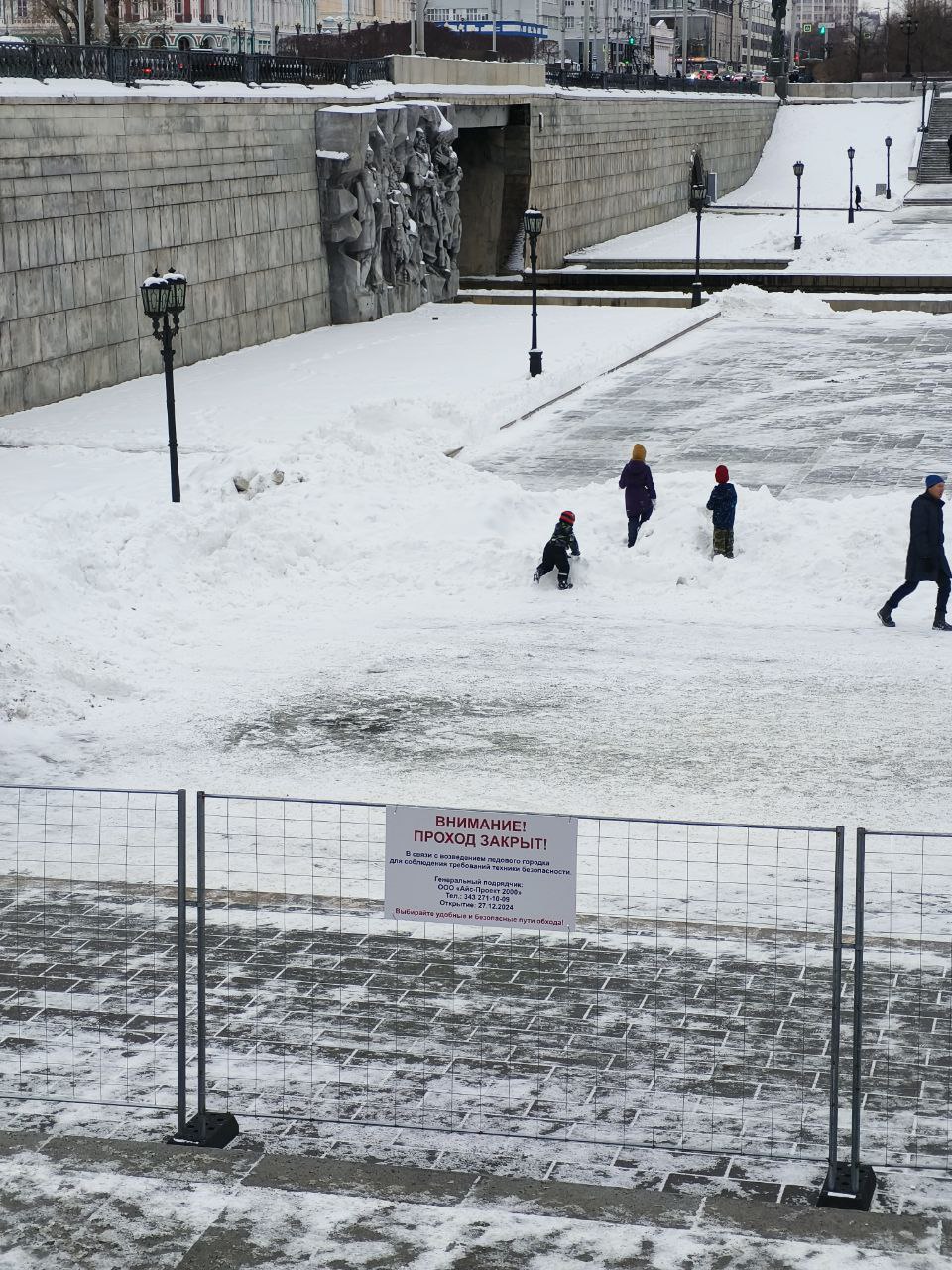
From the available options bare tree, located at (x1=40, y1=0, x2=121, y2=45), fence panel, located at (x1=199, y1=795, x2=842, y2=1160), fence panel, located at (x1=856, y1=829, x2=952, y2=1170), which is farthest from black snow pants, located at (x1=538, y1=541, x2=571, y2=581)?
bare tree, located at (x1=40, y1=0, x2=121, y2=45)

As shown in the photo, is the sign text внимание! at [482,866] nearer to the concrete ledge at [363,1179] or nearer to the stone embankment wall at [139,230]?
the concrete ledge at [363,1179]

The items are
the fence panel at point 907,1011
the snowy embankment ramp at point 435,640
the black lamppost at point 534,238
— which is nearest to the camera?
the fence panel at point 907,1011

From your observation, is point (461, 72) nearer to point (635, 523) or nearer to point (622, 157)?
point (622, 157)

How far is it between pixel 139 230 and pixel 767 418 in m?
10.9

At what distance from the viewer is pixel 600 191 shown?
5775 cm

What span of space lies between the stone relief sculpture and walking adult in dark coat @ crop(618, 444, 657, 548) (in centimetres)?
2056

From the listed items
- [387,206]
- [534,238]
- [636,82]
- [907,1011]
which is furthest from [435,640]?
[636,82]

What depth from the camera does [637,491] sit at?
1827 centimetres

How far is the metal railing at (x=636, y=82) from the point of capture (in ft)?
198

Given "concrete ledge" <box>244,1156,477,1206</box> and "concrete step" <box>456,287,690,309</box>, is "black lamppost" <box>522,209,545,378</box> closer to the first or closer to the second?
"concrete step" <box>456,287,690,309</box>

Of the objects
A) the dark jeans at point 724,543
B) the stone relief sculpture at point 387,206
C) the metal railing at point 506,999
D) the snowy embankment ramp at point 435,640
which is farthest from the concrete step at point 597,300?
the metal railing at point 506,999

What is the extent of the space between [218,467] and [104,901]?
1057 cm

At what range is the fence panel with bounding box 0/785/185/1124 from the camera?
756 centimetres

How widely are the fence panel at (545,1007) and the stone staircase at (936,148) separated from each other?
67741 millimetres
